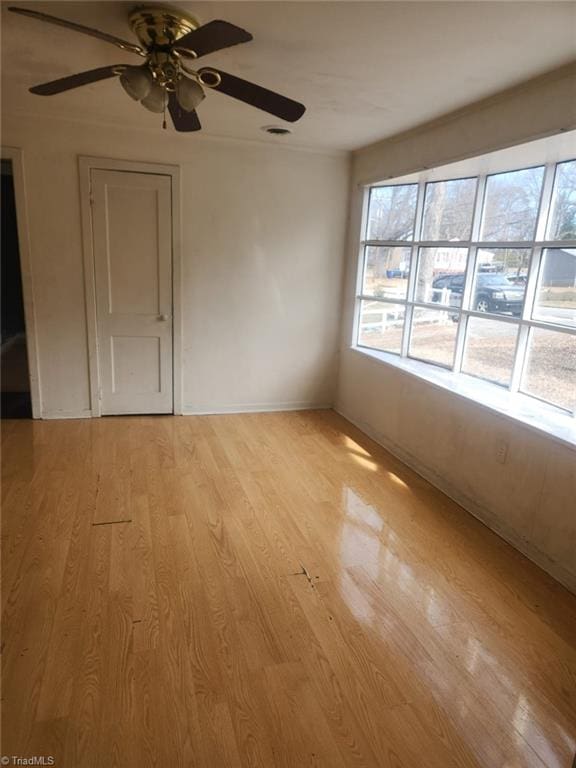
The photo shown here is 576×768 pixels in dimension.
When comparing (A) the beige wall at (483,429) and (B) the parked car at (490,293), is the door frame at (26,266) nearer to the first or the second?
(A) the beige wall at (483,429)

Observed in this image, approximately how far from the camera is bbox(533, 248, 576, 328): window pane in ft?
8.49

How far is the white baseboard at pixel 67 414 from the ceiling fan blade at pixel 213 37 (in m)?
3.26

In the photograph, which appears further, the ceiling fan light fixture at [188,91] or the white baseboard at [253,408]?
the white baseboard at [253,408]

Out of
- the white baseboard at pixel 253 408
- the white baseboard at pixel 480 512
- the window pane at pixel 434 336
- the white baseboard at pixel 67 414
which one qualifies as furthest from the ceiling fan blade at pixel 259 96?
the white baseboard at pixel 67 414

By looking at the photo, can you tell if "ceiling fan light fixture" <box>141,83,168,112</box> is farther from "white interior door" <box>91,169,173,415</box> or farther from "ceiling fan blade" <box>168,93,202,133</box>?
"white interior door" <box>91,169,173,415</box>

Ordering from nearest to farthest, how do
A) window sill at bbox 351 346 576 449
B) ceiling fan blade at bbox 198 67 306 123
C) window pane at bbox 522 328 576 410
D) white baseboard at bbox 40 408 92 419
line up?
ceiling fan blade at bbox 198 67 306 123 → window sill at bbox 351 346 576 449 → window pane at bbox 522 328 576 410 → white baseboard at bbox 40 408 92 419

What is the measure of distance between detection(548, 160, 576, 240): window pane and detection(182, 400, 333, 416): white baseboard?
108 inches

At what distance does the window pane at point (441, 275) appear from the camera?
343 centimetres

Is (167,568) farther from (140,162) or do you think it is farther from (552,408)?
(140,162)

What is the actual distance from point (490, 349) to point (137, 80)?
2.53 meters

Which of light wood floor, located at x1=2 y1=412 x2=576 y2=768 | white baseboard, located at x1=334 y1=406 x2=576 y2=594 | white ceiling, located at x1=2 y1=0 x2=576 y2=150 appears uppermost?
white ceiling, located at x1=2 y1=0 x2=576 y2=150

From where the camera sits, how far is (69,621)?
1997 millimetres

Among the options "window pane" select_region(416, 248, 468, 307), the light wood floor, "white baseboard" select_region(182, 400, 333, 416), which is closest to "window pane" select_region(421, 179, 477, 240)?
"window pane" select_region(416, 248, 468, 307)

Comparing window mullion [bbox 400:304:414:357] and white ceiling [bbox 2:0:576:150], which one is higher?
white ceiling [bbox 2:0:576:150]
